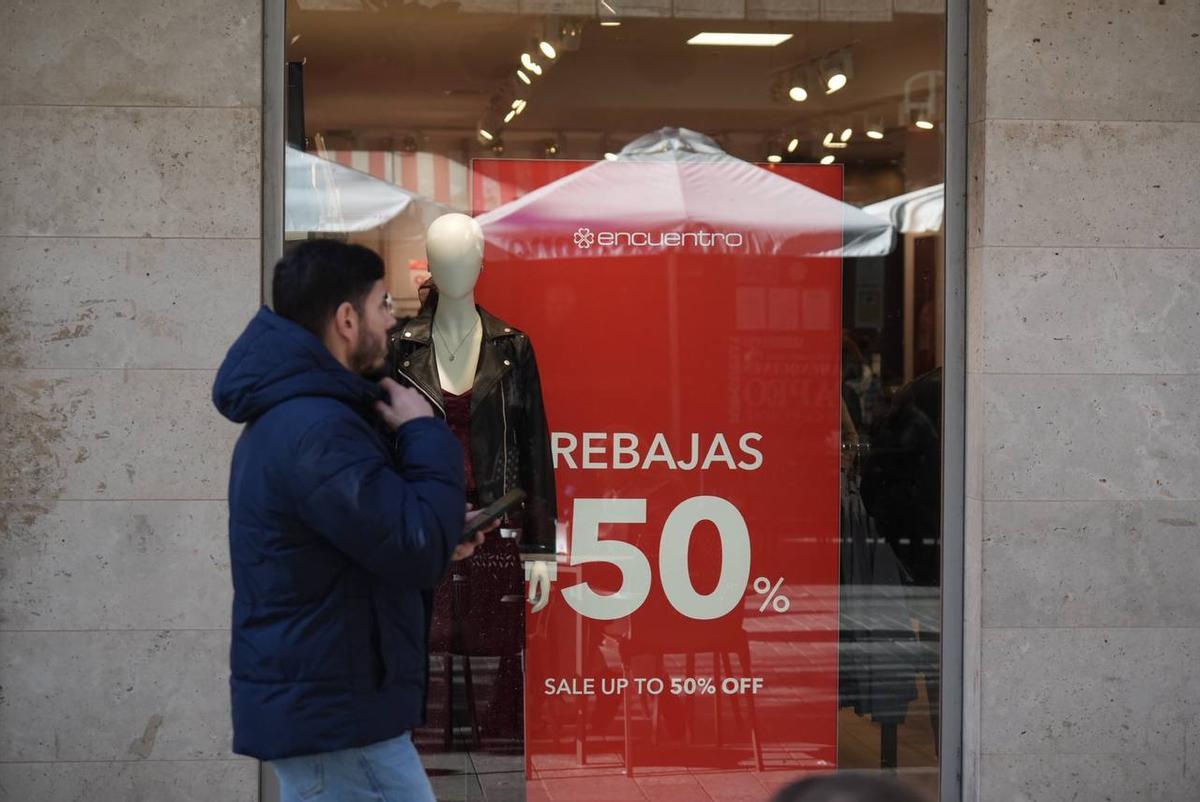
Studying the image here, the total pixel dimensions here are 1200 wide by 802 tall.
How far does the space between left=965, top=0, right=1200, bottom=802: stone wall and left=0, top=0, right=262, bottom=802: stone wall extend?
2.51 metres

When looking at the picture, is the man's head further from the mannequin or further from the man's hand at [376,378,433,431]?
the mannequin

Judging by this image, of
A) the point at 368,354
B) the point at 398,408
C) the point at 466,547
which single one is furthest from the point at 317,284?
the point at 466,547

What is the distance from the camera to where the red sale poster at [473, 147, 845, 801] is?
17.2ft

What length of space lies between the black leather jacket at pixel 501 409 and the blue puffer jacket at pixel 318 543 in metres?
1.87

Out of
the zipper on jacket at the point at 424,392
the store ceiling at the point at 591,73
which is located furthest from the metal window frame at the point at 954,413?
the zipper on jacket at the point at 424,392

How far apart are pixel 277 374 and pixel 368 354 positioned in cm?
22

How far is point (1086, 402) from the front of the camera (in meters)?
5.20

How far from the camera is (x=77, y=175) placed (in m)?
4.96

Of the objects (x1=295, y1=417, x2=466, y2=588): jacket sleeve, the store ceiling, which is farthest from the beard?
the store ceiling

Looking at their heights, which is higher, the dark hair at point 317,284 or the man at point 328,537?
the dark hair at point 317,284

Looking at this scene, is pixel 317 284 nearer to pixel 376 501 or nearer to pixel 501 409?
pixel 376 501

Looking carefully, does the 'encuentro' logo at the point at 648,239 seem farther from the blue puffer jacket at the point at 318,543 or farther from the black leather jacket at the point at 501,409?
the blue puffer jacket at the point at 318,543

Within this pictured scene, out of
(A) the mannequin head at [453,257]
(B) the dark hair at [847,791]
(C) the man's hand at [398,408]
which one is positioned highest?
(A) the mannequin head at [453,257]

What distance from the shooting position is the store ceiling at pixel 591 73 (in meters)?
5.09
